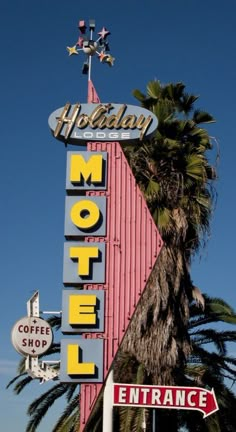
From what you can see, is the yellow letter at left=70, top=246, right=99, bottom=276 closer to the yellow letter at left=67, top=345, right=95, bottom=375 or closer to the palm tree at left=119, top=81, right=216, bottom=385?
the yellow letter at left=67, top=345, right=95, bottom=375

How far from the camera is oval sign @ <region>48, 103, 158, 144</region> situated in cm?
2069

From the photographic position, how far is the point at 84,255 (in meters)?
19.4

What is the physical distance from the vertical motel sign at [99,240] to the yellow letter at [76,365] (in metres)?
0.02

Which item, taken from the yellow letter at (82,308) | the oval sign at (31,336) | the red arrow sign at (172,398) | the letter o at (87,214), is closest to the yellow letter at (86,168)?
the letter o at (87,214)

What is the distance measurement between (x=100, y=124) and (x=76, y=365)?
18.9ft

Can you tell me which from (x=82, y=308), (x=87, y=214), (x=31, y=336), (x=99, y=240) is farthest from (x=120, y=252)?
(x=31, y=336)

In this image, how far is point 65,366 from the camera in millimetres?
18500

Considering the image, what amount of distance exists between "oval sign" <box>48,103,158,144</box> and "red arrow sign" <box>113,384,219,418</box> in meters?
6.16

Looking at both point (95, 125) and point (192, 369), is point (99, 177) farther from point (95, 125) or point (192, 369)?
point (192, 369)

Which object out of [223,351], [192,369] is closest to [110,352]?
[192,369]

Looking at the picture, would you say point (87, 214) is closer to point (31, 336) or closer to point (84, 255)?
point (84, 255)

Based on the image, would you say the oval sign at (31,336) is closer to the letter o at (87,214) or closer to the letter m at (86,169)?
the letter o at (87,214)

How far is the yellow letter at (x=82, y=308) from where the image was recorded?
18.9 m

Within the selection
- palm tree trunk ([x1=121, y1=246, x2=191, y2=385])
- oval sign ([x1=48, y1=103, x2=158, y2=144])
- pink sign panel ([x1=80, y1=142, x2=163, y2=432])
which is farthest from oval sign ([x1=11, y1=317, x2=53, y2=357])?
palm tree trunk ([x1=121, y1=246, x2=191, y2=385])
